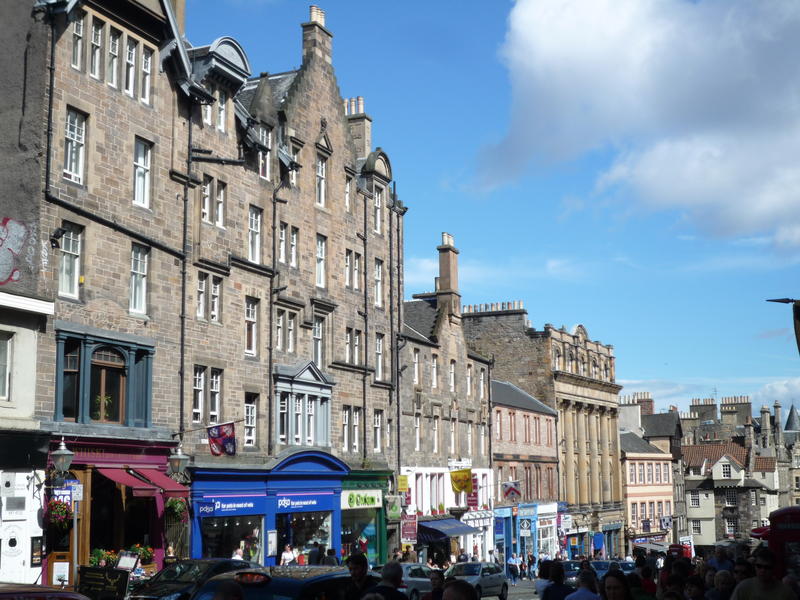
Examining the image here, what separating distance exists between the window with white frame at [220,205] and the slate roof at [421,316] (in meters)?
19.5

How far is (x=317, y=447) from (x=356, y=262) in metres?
8.52

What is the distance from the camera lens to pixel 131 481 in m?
27.2

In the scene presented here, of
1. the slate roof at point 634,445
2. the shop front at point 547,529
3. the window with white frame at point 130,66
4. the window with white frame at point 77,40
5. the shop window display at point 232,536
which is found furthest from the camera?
the slate roof at point 634,445

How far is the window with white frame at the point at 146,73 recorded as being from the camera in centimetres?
3016

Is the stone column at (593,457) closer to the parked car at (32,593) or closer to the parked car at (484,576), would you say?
the parked car at (484,576)

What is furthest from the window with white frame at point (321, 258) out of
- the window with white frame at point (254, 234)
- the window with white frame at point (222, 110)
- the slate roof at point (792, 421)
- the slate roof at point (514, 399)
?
the slate roof at point (792, 421)

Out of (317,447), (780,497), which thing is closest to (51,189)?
(317,447)

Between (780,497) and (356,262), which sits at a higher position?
(356,262)

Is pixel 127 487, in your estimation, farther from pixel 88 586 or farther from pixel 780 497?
pixel 780 497

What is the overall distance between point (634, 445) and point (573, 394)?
18.1 meters

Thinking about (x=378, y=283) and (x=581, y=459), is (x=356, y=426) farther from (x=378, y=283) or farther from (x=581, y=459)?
(x=581, y=459)

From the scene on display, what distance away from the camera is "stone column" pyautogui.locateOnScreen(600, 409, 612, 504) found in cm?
7794

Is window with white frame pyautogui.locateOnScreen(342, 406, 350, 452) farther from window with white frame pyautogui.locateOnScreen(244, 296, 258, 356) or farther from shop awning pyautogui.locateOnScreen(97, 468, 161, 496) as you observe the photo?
shop awning pyautogui.locateOnScreen(97, 468, 161, 496)

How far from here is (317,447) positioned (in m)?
38.7
